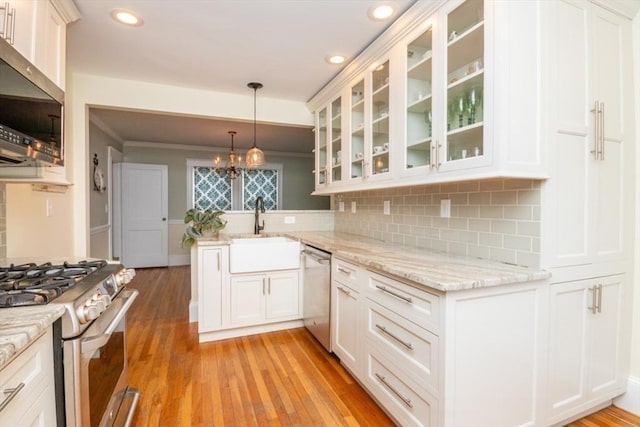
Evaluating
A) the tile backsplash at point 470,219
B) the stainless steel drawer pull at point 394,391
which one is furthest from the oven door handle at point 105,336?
the tile backsplash at point 470,219

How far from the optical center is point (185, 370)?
226 centimetres

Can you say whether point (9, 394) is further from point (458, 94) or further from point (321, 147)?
point (321, 147)

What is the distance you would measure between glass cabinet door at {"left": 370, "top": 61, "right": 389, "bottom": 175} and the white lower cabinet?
0.95 m

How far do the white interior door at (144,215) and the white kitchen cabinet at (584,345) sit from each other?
607 cm

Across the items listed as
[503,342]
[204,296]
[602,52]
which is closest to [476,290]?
[503,342]

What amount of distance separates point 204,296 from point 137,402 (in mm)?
985

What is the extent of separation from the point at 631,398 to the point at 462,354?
4.37 feet

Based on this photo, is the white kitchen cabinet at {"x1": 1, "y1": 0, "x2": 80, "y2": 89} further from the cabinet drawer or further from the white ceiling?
the cabinet drawer

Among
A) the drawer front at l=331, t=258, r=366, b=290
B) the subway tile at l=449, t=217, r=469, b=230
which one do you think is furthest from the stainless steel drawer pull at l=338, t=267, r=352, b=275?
the subway tile at l=449, t=217, r=469, b=230

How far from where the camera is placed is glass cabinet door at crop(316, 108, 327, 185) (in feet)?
11.0

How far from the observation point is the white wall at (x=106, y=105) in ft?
9.37

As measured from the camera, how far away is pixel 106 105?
2973 mm

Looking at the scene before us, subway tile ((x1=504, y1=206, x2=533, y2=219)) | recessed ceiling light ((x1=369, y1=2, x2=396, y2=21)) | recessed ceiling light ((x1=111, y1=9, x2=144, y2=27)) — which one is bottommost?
subway tile ((x1=504, y1=206, x2=533, y2=219))

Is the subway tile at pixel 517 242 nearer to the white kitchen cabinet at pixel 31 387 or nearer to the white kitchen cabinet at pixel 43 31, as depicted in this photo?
the white kitchen cabinet at pixel 31 387
